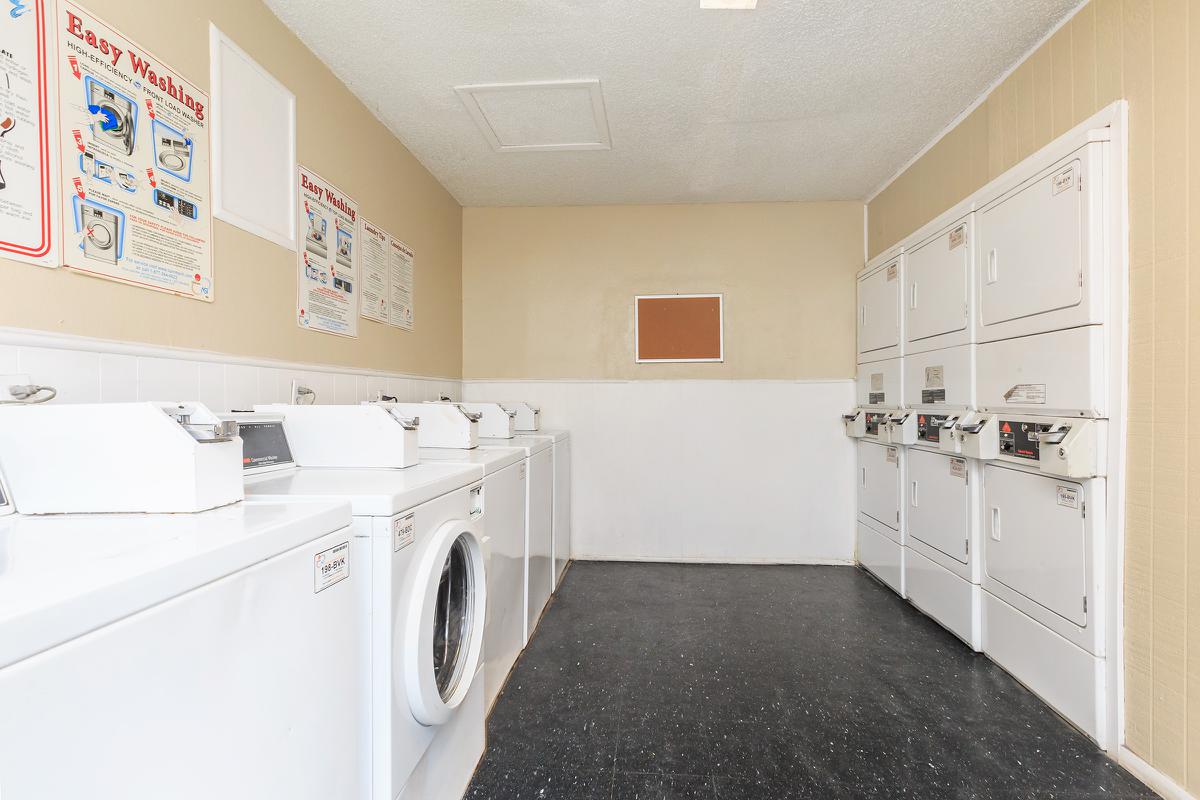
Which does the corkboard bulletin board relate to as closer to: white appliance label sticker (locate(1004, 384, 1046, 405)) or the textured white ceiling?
the textured white ceiling

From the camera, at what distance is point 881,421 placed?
3.16 meters

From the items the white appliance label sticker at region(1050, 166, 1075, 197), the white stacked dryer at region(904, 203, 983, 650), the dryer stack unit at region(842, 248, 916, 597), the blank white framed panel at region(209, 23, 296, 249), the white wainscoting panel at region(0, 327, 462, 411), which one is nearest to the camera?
the white wainscoting panel at region(0, 327, 462, 411)

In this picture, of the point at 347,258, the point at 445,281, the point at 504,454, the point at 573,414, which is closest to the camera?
the point at 504,454

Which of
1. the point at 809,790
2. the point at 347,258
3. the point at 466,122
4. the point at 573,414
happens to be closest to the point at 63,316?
the point at 347,258

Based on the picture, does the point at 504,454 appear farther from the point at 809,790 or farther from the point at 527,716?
the point at 809,790

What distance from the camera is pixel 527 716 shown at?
6.25 feet

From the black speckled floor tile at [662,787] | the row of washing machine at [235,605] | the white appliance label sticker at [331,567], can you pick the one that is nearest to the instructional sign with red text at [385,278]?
the row of washing machine at [235,605]

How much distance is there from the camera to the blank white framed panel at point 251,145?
1701 millimetres

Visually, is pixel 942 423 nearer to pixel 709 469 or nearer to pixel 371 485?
pixel 709 469

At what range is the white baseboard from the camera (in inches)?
58.3

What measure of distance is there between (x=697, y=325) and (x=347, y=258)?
227 centimetres

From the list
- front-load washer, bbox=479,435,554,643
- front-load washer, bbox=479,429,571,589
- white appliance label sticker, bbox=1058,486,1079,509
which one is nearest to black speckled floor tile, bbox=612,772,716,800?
front-load washer, bbox=479,435,554,643

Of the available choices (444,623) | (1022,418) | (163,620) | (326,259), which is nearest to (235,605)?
(163,620)

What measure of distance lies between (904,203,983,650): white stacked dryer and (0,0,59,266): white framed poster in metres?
3.05
